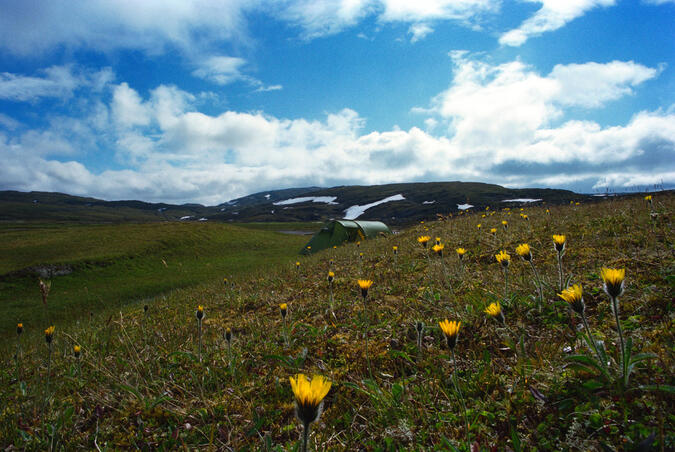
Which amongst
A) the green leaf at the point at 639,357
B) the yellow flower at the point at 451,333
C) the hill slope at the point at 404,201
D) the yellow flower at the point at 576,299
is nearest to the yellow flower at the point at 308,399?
the yellow flower at the point at 451,333

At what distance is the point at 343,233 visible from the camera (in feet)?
70.2

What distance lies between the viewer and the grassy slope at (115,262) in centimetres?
1434

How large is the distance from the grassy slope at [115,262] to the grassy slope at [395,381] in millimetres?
6358

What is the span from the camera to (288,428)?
2.30m

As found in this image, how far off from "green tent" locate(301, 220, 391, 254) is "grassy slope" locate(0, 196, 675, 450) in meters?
16.3

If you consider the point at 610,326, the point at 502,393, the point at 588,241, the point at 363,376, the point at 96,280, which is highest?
the point at 588,241

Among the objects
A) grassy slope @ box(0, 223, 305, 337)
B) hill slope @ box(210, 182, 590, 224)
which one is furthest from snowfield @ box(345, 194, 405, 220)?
grassy slope @ box(0, 223, 305, 337)

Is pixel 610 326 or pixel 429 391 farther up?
pixel 610 326

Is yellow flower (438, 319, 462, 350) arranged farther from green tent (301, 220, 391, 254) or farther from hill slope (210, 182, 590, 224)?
hill slope (210, 182, 590, 224)

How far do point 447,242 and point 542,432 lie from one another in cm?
699

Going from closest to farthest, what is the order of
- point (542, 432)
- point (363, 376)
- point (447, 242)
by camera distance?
point (542, 432)
point (363, 376)
point (447, 242)

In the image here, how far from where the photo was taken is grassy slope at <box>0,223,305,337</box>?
14336 millimetres

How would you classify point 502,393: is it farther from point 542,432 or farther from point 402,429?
point 402,429

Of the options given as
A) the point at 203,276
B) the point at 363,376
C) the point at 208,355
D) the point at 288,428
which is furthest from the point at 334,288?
the point at 203,276
